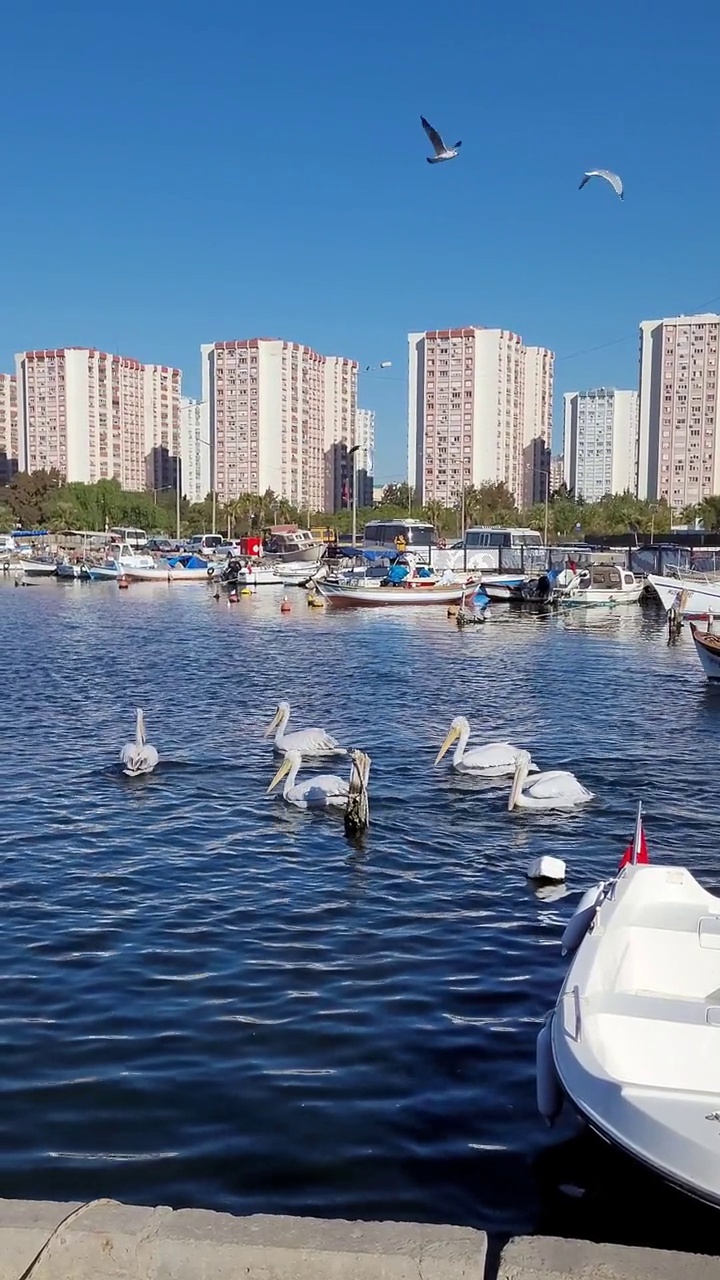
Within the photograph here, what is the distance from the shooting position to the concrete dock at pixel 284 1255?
415 cm

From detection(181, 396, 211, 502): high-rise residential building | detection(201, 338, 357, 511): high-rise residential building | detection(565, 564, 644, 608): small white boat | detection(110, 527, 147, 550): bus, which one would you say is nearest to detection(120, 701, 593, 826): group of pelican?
detection(565, 564, 644, 608): small white boat

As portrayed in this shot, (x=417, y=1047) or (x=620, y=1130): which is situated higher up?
(x=620, y=1130)

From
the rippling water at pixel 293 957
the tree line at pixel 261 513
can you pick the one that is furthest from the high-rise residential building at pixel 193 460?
the rippling water at pixel 293 957

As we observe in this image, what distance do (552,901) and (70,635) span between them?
31.7 metres

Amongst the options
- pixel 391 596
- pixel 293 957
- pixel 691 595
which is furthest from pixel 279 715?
pixel 391 596

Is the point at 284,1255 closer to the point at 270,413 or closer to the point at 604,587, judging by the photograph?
the point at 604,587

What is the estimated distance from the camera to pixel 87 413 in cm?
15175

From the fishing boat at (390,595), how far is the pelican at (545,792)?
1586 inches

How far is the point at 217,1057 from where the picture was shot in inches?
315

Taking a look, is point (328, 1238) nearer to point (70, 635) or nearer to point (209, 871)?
point (209, 871)

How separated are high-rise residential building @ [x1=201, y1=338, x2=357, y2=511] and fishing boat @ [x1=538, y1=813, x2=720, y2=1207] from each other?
132031mm

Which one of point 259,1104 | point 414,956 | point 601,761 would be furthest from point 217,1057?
point 601,761

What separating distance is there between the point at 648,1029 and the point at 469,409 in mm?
139088

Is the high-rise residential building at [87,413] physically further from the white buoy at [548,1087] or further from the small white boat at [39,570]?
the white buoy at [548,1087]
